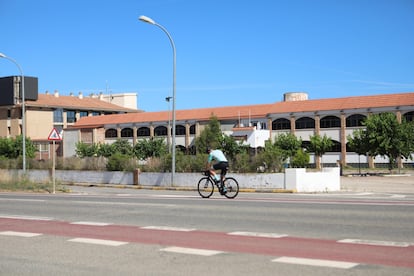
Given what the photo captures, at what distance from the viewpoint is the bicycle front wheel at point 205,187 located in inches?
744

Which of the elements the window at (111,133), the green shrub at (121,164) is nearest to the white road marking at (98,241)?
the green shrub at (121,164)

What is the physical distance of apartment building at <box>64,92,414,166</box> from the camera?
225 ft

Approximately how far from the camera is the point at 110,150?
246 ft

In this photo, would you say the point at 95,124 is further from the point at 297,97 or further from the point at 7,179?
the point at 7,179

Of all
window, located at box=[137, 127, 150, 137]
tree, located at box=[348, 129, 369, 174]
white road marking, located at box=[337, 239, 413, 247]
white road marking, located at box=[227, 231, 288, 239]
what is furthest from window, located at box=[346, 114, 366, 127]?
white road marking, located at box=[337, 239, 413, 247]

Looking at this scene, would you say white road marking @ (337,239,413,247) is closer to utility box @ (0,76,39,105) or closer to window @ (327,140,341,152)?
window @ (327,140,341,152)

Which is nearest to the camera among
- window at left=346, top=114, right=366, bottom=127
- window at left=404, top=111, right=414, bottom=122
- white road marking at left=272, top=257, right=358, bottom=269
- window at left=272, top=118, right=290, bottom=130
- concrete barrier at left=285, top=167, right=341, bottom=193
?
white road marking at left=272, top=257, right=358, bottom=269

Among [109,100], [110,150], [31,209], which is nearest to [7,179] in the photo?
[31,209]

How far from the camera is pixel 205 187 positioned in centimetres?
1914

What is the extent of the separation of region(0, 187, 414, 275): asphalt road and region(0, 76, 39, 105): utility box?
3442 inches

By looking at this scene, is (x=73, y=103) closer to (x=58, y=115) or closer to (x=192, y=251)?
(x=58, y=115)

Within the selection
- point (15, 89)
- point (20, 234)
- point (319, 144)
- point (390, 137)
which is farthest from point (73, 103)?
point (20, 234)

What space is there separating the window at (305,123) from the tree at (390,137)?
67.6 ft

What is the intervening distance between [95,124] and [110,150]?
18440 millimetres
